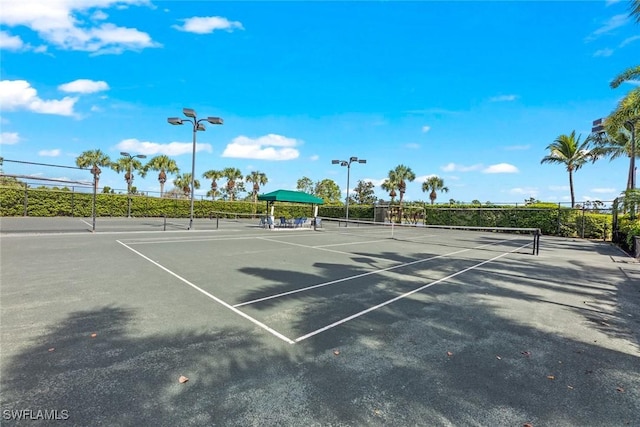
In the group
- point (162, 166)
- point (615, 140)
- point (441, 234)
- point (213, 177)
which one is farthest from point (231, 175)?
point (615, 140)

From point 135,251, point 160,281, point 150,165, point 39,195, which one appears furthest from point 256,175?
point 160,281

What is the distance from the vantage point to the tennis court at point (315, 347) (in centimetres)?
257

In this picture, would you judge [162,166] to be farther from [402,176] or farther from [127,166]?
[402,176]

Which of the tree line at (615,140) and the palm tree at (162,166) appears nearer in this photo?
the tree line at (615,140)

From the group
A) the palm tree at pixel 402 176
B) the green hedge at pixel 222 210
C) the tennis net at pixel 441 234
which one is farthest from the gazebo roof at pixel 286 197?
the palm tree at pixel 402 176

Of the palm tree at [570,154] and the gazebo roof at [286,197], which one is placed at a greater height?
the palm tree at [570,154]

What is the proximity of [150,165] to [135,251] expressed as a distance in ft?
139

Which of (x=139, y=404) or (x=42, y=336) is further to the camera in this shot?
(x=42, y=336)

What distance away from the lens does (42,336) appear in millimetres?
3814

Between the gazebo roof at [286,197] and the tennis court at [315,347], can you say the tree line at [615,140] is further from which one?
the gazebo roof at [286,197]

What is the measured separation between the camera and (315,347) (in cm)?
372

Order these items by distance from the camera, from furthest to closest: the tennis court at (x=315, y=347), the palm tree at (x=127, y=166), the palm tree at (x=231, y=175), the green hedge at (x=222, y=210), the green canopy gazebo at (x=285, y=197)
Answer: the palm tree at (x=231, y=175), the palm tree at (x=127, y=166), the green canopy gazebo at (x=285, y=197), the green hedge at (x=222, y=210), the tennis court at (x=315, y=347)

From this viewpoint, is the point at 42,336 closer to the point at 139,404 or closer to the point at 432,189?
the point at 139,404

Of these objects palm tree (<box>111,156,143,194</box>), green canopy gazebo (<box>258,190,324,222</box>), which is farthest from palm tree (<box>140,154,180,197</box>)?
green canopy gazebo (<box>258,190,324,222</box>)
